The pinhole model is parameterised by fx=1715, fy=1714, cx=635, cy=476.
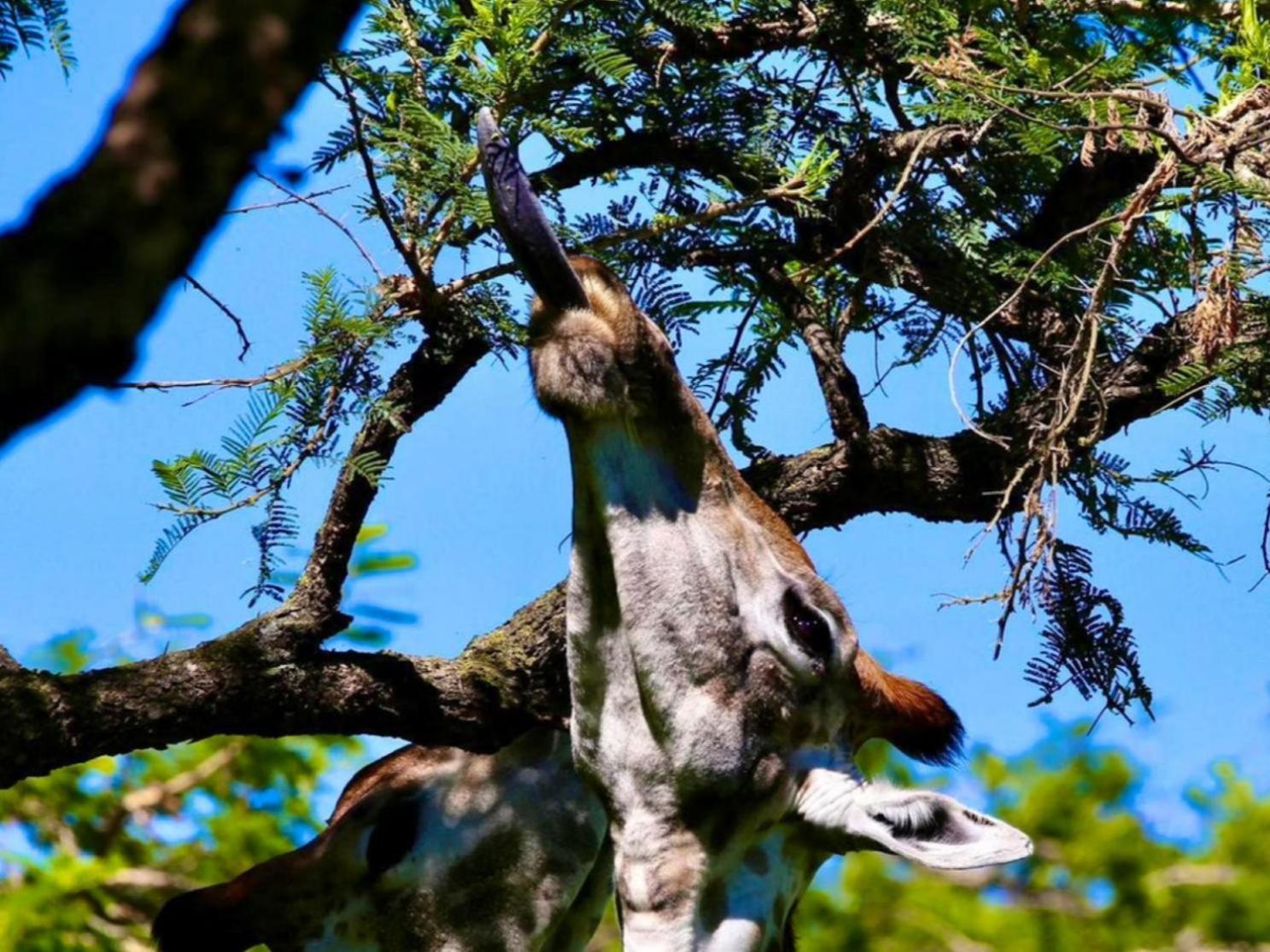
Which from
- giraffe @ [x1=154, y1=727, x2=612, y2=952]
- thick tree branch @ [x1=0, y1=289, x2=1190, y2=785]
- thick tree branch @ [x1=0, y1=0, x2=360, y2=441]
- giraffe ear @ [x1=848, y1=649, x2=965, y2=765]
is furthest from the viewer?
giraffe @ [x1=154, y1=727, x2=612, y2=952]

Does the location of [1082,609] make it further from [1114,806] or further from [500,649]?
[500,649]

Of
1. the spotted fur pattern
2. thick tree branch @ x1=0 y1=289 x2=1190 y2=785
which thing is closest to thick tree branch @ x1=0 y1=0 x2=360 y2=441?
the spotted fur pattern

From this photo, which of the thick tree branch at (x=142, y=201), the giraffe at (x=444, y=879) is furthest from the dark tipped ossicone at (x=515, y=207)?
the thick tree branch at (x=142, y=201)

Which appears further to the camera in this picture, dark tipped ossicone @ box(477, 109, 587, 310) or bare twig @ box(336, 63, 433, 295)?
bare twig @ box(336, 63, 433, 295)

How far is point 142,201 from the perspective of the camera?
1.23 m

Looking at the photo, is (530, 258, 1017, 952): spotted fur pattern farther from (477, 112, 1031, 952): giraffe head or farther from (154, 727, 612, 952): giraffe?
(154, 727, 612, 952): giraffe

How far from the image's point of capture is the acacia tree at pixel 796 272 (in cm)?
439

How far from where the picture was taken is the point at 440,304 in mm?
4691

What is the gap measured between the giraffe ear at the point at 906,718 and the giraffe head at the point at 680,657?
0.20ft

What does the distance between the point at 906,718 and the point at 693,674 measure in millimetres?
656

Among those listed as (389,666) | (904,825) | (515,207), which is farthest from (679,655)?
(389,666)

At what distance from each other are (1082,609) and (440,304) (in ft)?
6.86

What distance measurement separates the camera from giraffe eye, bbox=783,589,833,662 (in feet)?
13.1

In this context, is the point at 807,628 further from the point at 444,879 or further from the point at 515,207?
the point at 444,879
